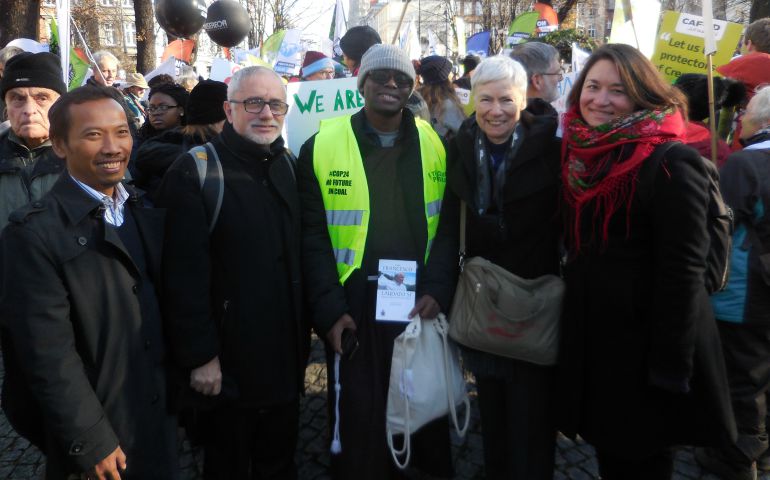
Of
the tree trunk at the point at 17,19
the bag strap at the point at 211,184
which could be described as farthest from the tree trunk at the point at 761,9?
the tree trunk at the point at 17,19

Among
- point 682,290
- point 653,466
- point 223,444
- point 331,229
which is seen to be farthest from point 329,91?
point 653,466

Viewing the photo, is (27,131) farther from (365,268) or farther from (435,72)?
(435,72)

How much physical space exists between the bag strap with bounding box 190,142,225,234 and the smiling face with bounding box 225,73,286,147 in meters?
0.21

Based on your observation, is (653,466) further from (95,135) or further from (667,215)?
(95,135)

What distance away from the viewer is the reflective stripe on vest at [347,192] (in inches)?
97.3

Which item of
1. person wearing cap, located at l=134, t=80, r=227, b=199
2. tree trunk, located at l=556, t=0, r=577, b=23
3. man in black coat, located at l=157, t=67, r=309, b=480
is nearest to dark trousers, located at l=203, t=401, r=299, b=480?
man in black coat, located at l=157, t=67, r=309, b=480

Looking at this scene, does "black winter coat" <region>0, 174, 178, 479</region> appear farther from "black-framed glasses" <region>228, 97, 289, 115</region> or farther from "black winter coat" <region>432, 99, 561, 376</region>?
"black winter coat" <region>432, 99, 561, 376</region>

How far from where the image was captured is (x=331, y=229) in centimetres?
251

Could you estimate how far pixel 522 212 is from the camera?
2.32 meters

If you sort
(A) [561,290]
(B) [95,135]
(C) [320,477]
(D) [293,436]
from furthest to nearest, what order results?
(C) [320,477]
(D) [293,436]
(A) [561,290]
(B) [95,135]

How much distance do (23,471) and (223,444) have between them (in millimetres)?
1609

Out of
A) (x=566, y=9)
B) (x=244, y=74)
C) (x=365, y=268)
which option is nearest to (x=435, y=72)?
(x=244, y=74)

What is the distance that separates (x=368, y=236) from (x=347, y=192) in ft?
0.76

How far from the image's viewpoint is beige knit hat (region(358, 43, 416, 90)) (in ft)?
8.18
